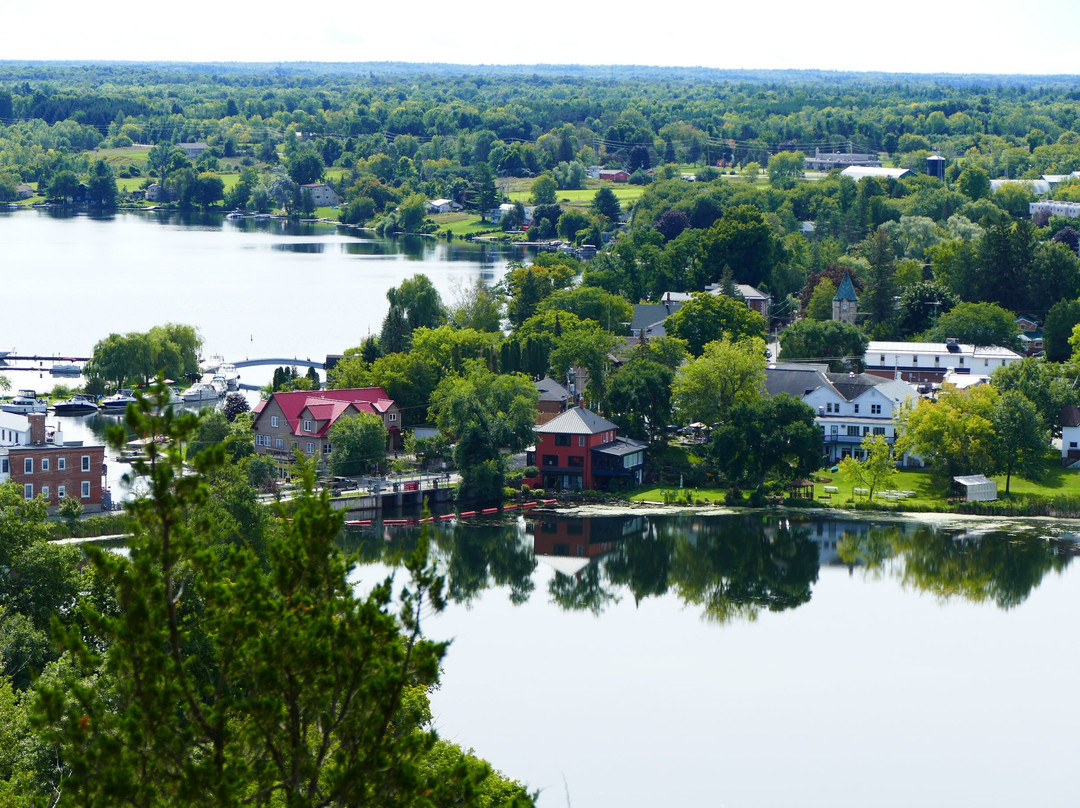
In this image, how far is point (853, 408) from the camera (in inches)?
1415

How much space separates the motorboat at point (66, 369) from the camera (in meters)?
45.0

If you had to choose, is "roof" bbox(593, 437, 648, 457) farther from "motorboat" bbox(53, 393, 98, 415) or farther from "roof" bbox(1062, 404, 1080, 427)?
"motorboat" bbox(53, 393, 98, 415)

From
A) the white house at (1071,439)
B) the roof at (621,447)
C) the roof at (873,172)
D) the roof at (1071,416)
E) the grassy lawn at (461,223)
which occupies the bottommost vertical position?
the grassy lawn at (461,223)

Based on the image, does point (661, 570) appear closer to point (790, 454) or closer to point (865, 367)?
point (790, 454)

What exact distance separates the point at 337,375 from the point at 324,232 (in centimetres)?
5532

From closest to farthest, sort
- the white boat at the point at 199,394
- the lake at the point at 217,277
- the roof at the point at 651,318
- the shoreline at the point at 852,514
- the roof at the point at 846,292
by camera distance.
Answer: the shoreline at the point at 852,514
the white boat at the point at 199,394
the roof at the point at 651,318
the roof at the point at 846,292
the lake at the point at 217,277

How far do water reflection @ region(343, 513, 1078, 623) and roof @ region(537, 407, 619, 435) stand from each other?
7.79ft

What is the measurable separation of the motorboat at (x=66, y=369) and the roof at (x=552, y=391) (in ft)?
48.5

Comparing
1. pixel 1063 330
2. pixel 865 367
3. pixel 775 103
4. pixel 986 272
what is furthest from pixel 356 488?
pixel 775 103

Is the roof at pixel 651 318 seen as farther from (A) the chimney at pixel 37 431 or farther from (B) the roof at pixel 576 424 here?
(A) the chimney at pixel 37 431

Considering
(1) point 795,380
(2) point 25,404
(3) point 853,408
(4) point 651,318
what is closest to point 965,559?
(3) point 853,408

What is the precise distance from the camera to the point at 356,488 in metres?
31.8

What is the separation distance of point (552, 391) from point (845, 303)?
51.0ft

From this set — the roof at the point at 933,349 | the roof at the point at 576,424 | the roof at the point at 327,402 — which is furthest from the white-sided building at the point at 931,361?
the roof at the point at 327,402
